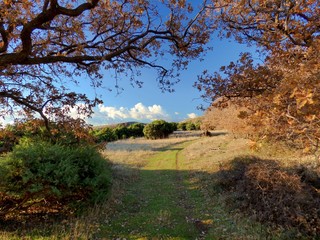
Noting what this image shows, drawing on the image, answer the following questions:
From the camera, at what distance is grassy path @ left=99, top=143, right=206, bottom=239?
21.0 feet

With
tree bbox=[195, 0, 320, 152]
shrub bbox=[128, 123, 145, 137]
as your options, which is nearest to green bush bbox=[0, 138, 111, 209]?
→ tree bbox=[195, 0, 320, 152]

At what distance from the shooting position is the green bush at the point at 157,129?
33906mm

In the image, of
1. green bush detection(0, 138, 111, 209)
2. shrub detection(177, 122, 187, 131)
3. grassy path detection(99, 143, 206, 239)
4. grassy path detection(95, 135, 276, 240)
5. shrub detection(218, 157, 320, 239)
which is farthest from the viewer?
shrub detection(177, 122, 187, 131)

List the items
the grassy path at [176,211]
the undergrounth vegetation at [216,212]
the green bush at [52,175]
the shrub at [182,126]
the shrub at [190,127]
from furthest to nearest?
1. the shrub at [182,126]
2. the shrub at [190,127]
3. the green bush at [52,175]
4. the grassy path at [176,211]
5. the undergrounth vegetation at [216,212]

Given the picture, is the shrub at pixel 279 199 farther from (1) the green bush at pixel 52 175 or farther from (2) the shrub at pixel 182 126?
(2) the shrub at pixel 182 126

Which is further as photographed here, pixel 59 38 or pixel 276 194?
pixel 59 38

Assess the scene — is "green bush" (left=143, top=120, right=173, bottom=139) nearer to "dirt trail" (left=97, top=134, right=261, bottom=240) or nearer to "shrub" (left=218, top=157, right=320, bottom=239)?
"dirt trail" (left=97, top=134, right=261, bottom=240)

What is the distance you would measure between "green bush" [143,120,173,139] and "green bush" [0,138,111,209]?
83.6ft

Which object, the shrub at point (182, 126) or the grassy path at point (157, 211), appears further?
the shrub at point (182, 126)

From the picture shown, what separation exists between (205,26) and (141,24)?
2.02 m

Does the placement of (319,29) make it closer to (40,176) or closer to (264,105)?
(264,105)

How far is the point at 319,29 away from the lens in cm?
661

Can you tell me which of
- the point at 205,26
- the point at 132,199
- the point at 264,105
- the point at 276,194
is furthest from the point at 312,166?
the point at 132,199

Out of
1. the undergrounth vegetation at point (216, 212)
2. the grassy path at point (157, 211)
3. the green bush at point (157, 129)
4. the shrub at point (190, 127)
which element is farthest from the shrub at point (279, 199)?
the shrub at point (190, 127)
